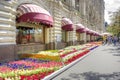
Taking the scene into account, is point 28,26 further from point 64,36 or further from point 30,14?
point 64,36

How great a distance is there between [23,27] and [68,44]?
54.7 feet

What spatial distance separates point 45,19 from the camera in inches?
752

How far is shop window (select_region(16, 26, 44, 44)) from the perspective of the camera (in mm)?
21156

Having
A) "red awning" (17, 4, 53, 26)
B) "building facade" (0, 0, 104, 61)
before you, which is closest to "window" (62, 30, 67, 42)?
"building facade" (0, 0, 104, 61)

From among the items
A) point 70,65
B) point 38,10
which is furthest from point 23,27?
point 70,65

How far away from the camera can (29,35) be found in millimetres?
23344

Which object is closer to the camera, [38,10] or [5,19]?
[5,19]

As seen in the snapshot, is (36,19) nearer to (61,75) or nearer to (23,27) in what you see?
(23,27)

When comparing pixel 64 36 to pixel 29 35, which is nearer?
pixel 29 35

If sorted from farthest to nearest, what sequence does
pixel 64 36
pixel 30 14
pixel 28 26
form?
pixel 64 36
pixel 28 26
pixel 30 14

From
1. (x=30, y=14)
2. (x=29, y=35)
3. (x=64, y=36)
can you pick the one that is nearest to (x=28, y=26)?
(x=29, y=35)

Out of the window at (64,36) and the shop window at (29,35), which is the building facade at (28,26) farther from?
the window at (64,36)

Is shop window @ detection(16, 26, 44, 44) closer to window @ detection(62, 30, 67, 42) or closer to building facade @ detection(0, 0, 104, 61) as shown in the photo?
building facade @ detection(0, 0, 104, 61)

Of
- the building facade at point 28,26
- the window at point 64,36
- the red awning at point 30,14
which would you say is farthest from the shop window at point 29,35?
the window at point 64,36
